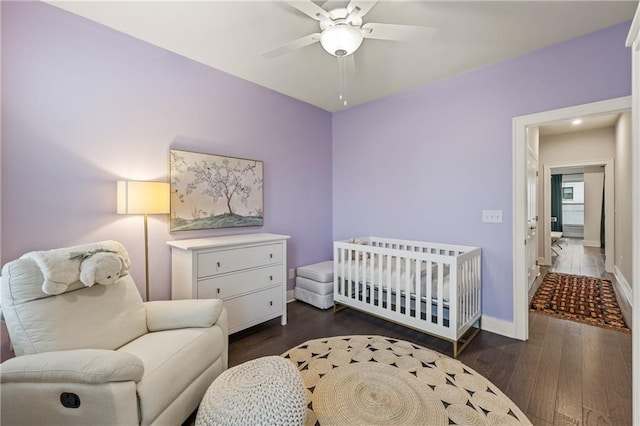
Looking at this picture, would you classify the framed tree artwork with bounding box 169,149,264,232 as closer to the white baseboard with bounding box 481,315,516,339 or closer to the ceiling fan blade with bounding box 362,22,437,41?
the ceiling fan blade with bounding box 362,22,437,41

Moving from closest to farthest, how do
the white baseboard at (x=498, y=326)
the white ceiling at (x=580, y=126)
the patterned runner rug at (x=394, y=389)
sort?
the patterned runner rug at (x=394, y=389), the white baseboard at (x=498, y=326), the white ceiling at (x=580, y=126)

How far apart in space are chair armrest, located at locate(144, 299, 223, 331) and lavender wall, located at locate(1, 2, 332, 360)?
0.71m

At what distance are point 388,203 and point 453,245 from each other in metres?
0.90

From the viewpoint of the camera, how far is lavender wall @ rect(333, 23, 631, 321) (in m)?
2.15

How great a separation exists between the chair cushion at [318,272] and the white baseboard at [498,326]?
161 centimetres

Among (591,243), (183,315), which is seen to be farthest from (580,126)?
(183,315)

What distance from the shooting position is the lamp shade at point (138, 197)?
6.42 feet

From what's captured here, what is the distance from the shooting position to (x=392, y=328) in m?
2.67

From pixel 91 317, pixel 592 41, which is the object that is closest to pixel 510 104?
pixel 592 41

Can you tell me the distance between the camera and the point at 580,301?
10.7 ft

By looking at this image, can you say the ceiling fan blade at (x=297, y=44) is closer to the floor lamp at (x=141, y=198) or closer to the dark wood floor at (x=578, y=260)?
the floor lamp at (x=141, y=198)

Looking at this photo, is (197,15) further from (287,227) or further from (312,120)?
(287,227)

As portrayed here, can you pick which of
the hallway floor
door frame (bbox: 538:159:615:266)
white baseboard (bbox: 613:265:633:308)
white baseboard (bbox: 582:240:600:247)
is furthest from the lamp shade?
white baseboard (bbox: 582:240:600:247)

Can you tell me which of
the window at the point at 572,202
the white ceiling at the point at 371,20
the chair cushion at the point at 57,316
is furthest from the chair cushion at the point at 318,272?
the window at the point at 572,202
